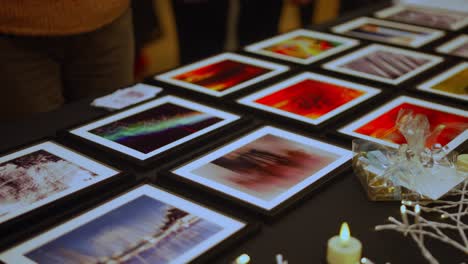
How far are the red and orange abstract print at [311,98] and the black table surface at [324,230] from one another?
0.31 metres

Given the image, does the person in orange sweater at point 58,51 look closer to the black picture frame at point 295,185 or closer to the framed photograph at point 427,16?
the black picture frame at point 295,185

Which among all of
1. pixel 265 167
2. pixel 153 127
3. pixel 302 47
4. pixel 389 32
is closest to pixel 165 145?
pixel 153 127

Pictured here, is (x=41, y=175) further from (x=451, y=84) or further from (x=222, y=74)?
(x=451, y=84)

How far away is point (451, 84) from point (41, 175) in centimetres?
114

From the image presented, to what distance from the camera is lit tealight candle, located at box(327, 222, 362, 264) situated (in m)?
0.88

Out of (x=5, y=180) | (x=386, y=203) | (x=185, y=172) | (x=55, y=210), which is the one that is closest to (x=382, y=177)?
(x=386, y=203)

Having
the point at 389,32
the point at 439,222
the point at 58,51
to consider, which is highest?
the point at 58,51

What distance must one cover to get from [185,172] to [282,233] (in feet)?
0.86

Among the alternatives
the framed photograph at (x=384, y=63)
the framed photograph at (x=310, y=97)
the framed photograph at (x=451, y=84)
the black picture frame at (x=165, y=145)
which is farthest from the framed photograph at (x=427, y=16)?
the black picture frame at (x=165, y=145)

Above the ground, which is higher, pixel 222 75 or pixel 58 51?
pixel 58 51

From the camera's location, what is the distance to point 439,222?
1.03 m

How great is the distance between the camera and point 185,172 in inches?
45.7

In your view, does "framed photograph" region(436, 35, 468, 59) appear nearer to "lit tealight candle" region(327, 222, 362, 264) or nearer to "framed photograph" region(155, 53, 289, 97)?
"framed photograph" region(155, 53, 289, 97)

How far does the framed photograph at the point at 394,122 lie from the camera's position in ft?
4.30
